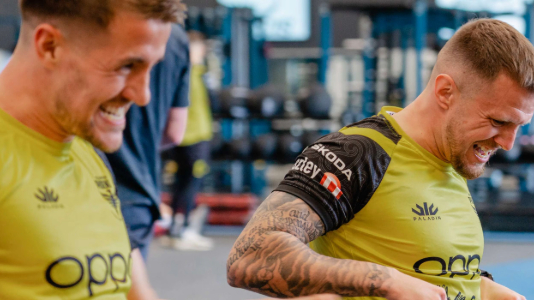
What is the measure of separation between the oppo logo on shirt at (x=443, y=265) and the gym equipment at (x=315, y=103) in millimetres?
3986

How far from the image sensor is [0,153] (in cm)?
84

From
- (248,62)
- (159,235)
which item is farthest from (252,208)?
(248,62)

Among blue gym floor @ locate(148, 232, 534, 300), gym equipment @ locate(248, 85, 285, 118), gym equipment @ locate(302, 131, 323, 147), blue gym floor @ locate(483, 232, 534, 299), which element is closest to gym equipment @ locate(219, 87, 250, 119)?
gym equipment @ locate(248, 85, 285, 118)

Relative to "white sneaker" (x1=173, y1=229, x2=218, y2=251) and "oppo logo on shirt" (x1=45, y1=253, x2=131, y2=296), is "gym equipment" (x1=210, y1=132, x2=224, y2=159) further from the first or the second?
"oppo logo on shirt" (x1=45, y1=253, x2=131, y2=296)

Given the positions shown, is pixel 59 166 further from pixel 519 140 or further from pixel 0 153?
pixel 519 140

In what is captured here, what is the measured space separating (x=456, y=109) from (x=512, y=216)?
161 inches

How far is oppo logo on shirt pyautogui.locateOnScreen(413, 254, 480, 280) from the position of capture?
1.21m

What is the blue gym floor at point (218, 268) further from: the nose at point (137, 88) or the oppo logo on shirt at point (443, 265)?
the nose at point (137, 88)

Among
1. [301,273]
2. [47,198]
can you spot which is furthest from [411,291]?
[47,198]

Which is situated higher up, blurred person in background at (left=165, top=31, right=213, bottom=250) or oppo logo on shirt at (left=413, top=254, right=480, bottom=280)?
oppo logo on shirt at (left=413, top=254, right=480, bottom=280)

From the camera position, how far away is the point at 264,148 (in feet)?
17.4

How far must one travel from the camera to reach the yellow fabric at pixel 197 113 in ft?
13.9

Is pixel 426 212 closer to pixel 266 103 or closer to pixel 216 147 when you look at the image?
pixel 266 103

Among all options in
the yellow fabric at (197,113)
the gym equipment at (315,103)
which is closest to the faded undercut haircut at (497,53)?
the yellow fabric at (197,113)
